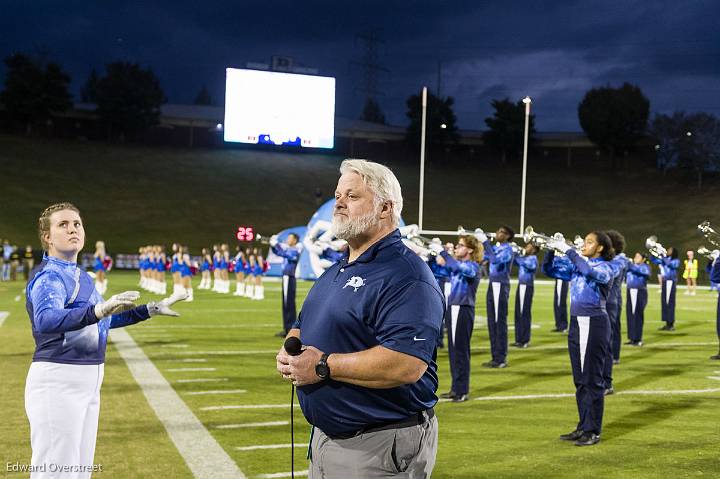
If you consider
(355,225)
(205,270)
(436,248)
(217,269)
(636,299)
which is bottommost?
(205,270)

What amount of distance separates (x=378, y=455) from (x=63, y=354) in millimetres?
1972

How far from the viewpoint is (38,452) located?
3.85 meters

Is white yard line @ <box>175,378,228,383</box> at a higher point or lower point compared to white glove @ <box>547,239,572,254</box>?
lower

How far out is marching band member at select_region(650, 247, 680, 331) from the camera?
16.9 m

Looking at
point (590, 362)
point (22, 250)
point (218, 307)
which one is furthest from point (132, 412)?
point (22, 250)

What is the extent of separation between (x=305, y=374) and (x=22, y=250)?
38346 mm

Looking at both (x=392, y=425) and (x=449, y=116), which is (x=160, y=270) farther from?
(x=449, y=116)

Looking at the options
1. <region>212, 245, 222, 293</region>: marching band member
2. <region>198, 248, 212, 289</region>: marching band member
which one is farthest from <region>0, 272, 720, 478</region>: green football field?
<region>198, 248, 212, 289</region>: marching band member

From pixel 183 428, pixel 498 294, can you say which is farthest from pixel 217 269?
pixel 183 428

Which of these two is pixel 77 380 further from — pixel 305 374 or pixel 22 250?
pixel 22 250

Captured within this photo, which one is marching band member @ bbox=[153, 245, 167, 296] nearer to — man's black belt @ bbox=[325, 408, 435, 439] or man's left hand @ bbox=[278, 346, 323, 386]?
man's black belt @ bbox=[325, 408, 435, 439]

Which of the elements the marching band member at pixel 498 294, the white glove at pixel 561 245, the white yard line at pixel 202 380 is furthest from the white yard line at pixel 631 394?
the white yard line at pixel 202 380

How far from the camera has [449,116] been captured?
6612cm

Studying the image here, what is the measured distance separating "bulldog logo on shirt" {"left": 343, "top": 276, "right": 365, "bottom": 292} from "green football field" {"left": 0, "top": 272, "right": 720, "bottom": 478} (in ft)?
10.5
